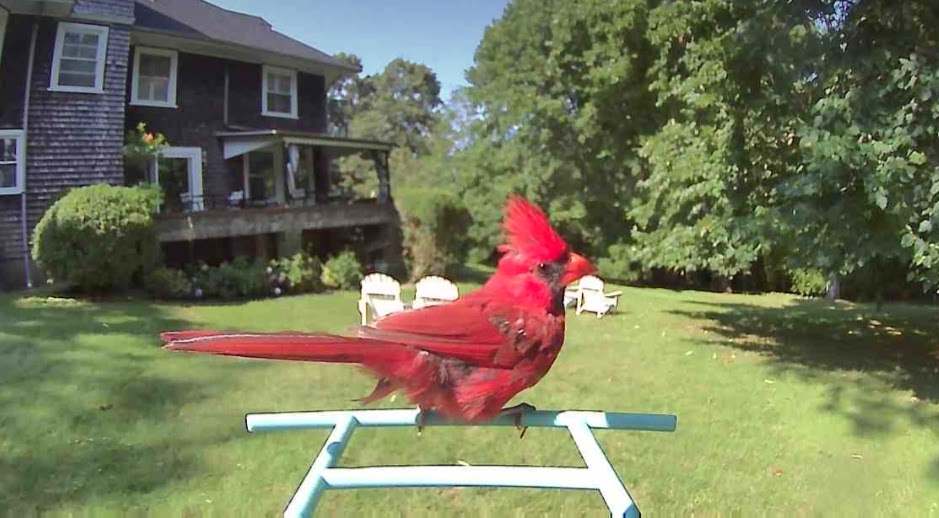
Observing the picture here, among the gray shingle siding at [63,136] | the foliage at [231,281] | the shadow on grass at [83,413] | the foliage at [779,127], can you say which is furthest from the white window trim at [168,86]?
the foliage at [779,127]

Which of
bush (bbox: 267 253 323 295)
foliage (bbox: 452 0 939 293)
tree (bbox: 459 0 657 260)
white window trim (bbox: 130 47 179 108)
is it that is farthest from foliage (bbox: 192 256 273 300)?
foliage (bbox: 452 0 939 293)

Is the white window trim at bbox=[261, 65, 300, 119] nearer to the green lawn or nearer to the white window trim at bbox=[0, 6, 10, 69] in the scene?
the white window trim at bbox=[0, 6, 10, 69]

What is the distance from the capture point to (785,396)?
4172 millimetres

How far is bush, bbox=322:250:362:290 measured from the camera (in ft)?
29.8

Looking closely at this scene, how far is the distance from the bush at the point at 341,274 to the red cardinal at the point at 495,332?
8.05 m

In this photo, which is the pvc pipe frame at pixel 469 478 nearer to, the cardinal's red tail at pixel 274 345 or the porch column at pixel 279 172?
the cardinal's red tail at pixel 274 345

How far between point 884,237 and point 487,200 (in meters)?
9.92

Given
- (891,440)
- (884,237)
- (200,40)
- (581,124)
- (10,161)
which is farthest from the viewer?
(581,124)

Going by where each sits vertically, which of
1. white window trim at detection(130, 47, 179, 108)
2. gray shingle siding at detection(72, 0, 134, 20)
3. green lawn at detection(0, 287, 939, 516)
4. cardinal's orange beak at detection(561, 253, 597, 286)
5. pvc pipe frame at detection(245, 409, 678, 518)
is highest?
gray shingle siding at detection(72, 0, 134, 20)

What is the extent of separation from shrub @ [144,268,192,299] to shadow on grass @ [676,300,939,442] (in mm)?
5436

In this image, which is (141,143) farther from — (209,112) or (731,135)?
(731,135)

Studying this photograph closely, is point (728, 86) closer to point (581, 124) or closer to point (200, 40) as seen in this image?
point (581, 124)

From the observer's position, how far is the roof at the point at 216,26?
9633mm

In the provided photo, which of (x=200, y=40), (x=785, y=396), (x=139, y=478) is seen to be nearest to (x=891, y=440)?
(x=785, y=396)
